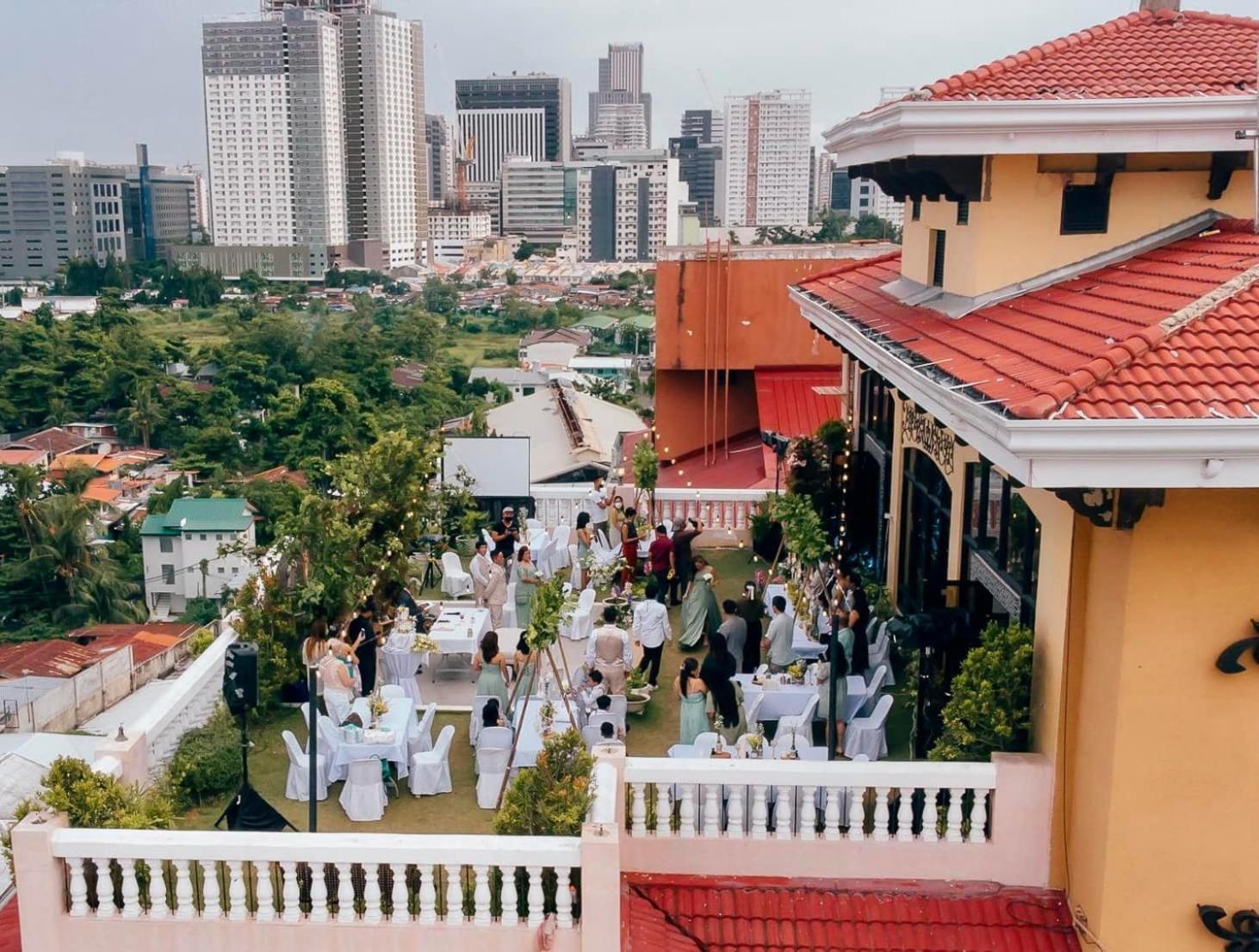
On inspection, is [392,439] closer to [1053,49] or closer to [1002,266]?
[1002,266]

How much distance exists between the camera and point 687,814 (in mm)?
7262

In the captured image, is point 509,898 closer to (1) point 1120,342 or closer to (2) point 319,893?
(2) point 319,893

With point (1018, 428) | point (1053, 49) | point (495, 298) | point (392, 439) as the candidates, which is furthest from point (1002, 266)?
point (495, 298)

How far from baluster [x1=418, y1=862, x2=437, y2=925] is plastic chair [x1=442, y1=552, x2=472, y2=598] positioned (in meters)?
7.95

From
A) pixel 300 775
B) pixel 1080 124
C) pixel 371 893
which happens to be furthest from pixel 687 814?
pixel 1080 124

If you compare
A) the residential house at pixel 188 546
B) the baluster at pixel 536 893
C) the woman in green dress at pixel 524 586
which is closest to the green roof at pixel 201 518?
the residential house at pixel 188 546

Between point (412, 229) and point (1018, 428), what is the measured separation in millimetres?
201694

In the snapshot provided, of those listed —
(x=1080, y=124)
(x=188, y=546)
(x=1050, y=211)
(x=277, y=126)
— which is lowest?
(x=188, y=546)

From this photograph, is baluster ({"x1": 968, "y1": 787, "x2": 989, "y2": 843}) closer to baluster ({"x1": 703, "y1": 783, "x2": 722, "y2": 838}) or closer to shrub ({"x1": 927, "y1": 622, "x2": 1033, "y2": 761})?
shrub ({"x1": 927, "y1": 622, "x2": 1033, "y2": 761})

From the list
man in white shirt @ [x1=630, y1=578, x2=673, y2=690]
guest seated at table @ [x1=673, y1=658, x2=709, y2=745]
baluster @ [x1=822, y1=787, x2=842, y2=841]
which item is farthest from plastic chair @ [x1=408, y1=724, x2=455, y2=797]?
baluster @ [x1=822, y1=787, x2=842, y2=841]

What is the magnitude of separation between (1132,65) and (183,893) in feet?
27.9

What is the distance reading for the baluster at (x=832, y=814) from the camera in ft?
23.6

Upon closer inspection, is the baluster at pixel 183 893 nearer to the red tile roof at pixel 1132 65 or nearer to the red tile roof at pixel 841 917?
the red tile roof at pixel 841 917

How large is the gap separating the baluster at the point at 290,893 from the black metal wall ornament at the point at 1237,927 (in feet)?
15.4
